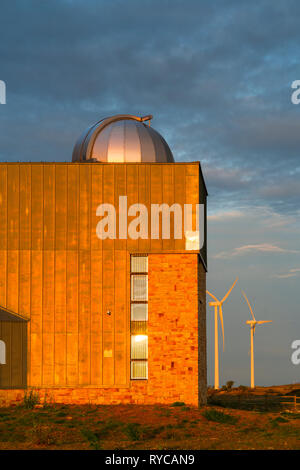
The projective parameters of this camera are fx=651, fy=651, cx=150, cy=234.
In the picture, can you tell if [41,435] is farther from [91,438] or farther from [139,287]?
[139,287]

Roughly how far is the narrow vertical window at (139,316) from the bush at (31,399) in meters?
5.32

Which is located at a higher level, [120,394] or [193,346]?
[193,346]

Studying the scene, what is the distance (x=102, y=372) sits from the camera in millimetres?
35500

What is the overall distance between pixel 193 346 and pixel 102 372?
5163 millimetres

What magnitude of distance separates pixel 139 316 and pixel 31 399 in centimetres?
736

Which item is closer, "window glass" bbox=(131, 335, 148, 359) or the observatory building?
the observatory building

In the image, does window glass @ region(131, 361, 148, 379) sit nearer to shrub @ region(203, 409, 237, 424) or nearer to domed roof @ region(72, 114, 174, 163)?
shrub @ region(203, 409, 237, 424)

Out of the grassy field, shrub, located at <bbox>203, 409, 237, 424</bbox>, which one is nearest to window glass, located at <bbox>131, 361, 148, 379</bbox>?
the grassy field

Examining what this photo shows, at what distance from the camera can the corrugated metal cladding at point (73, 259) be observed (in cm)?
A: 3578

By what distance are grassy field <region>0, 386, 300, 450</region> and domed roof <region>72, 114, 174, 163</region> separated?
48.1 ft

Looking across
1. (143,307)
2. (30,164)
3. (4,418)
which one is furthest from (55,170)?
(4,418)

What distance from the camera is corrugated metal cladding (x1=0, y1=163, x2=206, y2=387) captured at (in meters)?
35.8

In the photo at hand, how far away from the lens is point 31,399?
35344mm
